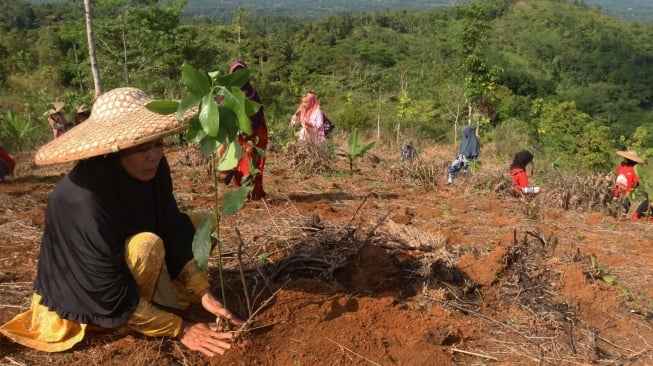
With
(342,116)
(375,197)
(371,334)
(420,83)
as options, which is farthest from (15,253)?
(420,83)

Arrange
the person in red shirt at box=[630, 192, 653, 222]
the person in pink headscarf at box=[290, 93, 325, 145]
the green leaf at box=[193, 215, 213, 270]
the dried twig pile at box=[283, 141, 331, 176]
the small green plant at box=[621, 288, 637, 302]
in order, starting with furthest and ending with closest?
the person in pink headscarf at box=[290, 93, 325, 145] < the dried twig pile at box=[283, 141, 331, 176] < the person in red shirt at box=[630, 192, 653, 222] < the small green plant at box=[621, 288, 637, 302] < the green leaf at box=[193, 215, 213, 270]

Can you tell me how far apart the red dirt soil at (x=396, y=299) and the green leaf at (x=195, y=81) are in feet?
2.03

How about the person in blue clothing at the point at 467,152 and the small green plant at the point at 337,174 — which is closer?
the small green plant at the point at 337,174

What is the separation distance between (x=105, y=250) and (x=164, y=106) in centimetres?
65

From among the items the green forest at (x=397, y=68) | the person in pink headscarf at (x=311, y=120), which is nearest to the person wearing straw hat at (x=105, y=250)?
the green forest at (x=397, y=68)

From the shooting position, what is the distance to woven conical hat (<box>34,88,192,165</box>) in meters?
1.64

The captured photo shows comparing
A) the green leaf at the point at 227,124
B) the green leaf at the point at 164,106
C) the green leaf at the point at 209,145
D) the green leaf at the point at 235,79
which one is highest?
the green leaf at the point at 235,79

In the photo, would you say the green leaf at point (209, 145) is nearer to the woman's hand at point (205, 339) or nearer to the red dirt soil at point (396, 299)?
the red dirt soil at point (396, 299)

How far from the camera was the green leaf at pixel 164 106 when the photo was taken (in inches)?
60.7

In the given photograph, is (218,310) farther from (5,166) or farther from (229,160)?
(5,166)

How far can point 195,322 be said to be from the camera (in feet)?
6.93

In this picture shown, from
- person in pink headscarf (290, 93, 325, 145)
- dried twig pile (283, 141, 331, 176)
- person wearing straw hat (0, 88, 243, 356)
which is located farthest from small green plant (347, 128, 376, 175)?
person wearing straw hat (0, 88, 243, 356)

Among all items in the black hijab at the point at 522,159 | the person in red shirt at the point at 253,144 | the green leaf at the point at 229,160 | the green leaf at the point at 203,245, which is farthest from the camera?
the black hijab at the point at 522,159

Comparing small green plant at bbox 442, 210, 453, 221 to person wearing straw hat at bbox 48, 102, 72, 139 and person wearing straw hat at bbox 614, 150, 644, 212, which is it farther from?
person wearing straw hat at bbox 48, 102, 72, 139
